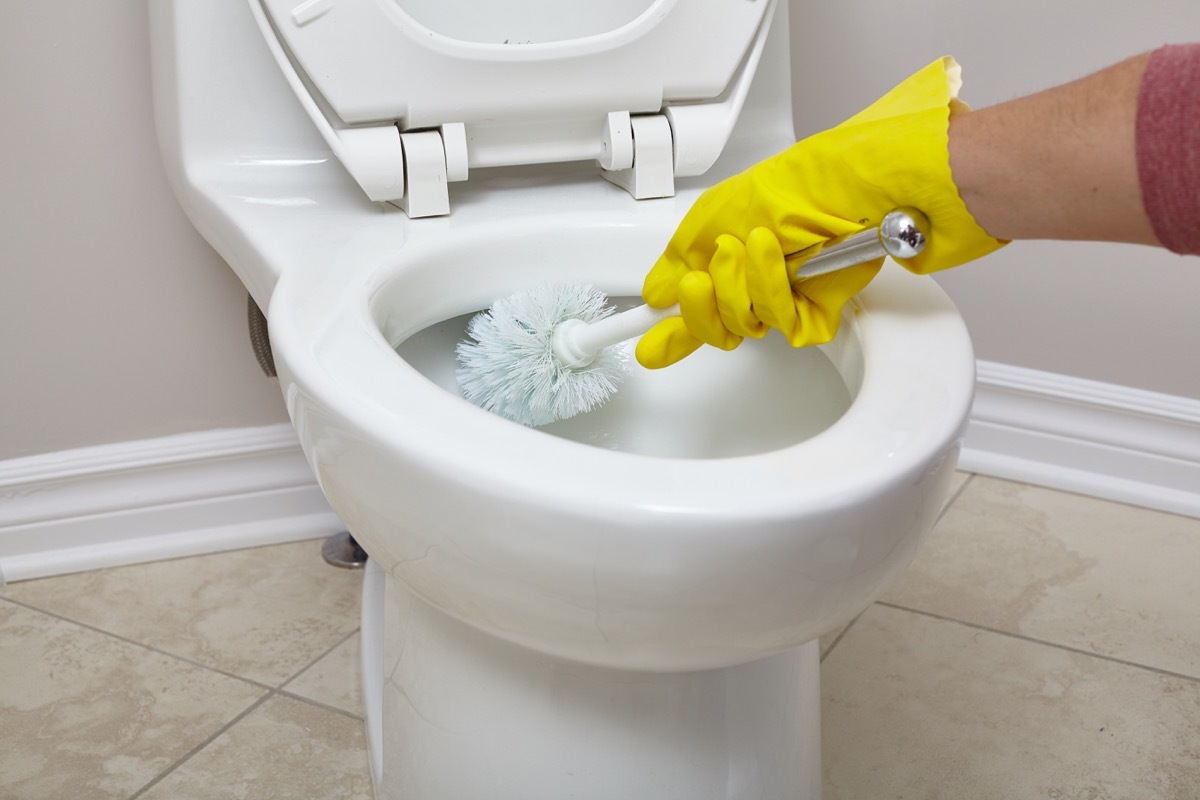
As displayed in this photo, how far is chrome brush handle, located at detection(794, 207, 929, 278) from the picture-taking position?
500 mm

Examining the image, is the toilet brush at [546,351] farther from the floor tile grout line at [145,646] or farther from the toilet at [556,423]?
the floor tile grout line at [145,646]

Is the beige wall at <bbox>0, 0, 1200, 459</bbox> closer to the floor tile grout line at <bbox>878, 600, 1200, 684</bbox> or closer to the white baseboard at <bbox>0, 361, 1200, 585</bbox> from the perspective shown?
the white baseboard at <bbox>0, 361, 1200, 585</bbox>

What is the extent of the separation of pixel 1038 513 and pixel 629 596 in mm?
797

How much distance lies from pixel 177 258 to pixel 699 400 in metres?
0.51

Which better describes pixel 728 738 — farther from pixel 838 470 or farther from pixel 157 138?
pixel 157 138

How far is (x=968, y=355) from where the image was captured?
21.3 inches

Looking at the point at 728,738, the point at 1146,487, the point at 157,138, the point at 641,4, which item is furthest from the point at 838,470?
the point at 1146,487

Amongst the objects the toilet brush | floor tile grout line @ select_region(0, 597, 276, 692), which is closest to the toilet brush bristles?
the toilet brush

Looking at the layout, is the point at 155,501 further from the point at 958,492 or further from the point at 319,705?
the point at 958,492

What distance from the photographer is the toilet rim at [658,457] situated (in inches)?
16.9

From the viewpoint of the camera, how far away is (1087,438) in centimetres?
112

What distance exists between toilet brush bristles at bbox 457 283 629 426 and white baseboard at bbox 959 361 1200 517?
0.61 meters

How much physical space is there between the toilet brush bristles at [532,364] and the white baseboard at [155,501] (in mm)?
444

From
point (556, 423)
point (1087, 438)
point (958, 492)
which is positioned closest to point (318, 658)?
point (556, 423)
